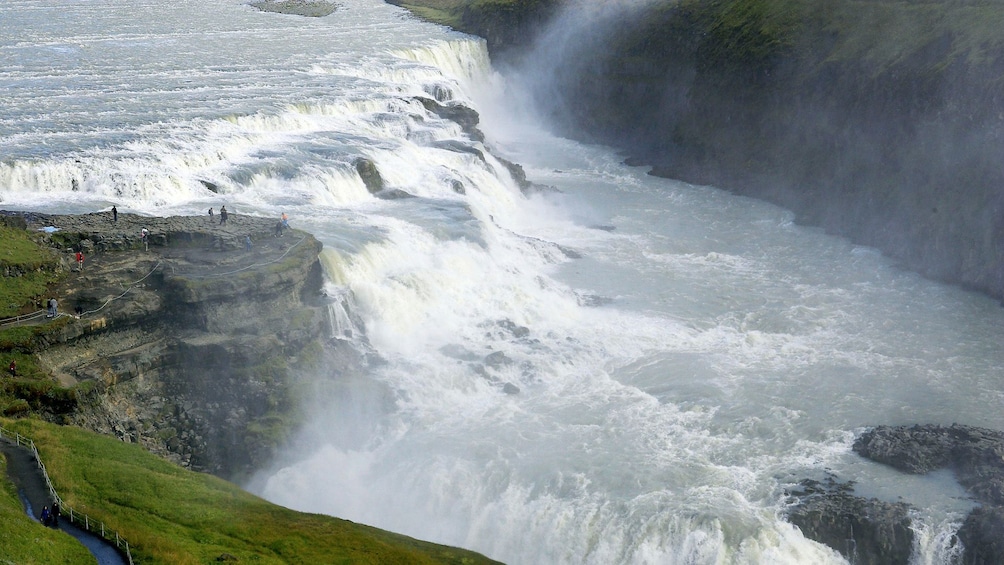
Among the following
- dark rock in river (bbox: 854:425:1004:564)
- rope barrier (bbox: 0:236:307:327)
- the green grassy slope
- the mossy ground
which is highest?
rope barrier (bbox: 0:236:307:327)

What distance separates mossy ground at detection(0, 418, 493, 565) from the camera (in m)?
26.3

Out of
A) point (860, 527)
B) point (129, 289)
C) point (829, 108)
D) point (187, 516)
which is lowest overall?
point (187, 516)

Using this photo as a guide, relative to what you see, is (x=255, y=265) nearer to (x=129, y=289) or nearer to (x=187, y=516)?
(x=129, y=289)

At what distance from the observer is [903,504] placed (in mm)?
31938

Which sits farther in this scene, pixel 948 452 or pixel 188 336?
pixel 188 336

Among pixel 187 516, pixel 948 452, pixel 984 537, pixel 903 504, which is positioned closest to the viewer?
pixel 187 516

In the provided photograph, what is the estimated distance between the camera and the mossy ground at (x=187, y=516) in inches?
1035

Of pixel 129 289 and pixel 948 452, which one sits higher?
pixel 129 289

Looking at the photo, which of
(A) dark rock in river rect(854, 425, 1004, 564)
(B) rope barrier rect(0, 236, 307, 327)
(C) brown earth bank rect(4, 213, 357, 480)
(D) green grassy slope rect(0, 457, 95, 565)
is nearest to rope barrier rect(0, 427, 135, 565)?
(D) green grassy slope rect(0, 457, 95, 565)

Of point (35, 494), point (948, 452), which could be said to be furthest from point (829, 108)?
point (35, 494)

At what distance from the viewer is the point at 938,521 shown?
31078 millimetres

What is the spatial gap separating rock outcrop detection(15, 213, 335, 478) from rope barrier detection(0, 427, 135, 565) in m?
3.03

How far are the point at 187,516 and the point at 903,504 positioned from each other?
23.0 metres

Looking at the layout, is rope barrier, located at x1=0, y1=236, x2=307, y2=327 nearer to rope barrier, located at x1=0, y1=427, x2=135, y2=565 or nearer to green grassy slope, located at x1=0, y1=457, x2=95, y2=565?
rope barrier, located at x1=0, y1=427, x2=135, y2=565
